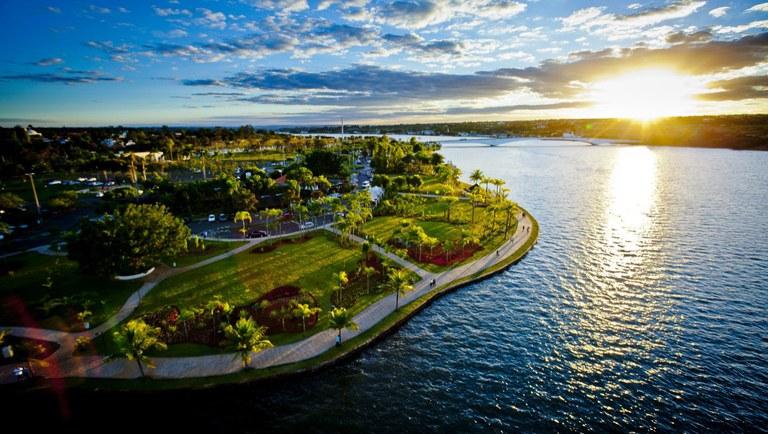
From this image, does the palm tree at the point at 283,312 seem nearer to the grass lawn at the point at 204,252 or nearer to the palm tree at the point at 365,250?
the palm tree at the point at 365,250

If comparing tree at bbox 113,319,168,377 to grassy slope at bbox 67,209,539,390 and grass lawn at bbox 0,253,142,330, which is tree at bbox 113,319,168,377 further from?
grass lawn at bbox 0,253,142,330

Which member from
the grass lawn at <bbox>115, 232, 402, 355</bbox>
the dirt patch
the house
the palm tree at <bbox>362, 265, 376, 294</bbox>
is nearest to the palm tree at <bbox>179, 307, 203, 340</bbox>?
the grass lawn at <bbox>115, 232, 402, 355</bbox>

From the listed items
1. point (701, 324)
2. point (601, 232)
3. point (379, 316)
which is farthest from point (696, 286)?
point (379, 316)

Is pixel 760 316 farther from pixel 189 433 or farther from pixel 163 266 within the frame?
pixel 163 266

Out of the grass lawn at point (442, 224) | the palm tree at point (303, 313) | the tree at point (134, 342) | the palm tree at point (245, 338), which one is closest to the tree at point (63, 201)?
the grass lawn at point (442, 224)

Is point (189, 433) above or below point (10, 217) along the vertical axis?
below
